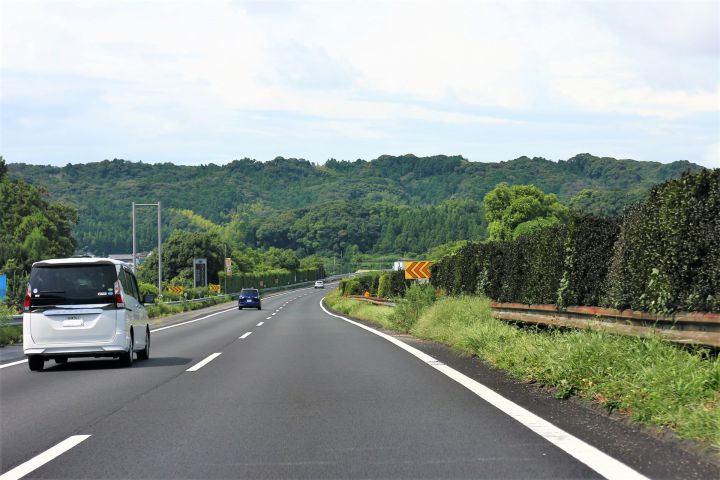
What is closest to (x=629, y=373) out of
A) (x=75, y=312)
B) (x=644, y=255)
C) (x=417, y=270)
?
(x=644, y=255)

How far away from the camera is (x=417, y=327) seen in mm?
21031

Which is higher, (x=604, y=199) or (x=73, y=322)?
(x=604, y=199)

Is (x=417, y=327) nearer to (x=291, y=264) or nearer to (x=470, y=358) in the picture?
(x=470, y=358)

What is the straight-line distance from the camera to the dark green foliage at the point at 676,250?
928cm

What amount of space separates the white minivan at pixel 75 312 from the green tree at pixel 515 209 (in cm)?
8553

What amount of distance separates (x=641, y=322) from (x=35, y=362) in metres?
10.00

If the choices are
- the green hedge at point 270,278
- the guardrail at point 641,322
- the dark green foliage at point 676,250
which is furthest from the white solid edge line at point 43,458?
the green hedge at point 270,278

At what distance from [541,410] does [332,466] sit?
3.10m

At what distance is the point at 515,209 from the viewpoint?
326ft

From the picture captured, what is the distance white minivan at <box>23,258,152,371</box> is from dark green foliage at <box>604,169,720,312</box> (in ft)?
27.1

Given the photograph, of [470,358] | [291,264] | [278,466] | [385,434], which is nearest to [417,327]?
[470,358]

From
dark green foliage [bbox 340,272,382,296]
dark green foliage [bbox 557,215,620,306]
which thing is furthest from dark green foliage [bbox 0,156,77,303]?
dark green foliage [bbox 557,215,620,306]

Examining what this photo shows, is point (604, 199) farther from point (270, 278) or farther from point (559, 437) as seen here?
point (559, 437)

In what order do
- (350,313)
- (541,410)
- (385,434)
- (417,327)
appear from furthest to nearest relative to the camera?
(350,313)
(417,327)
(541,410)
(385,434)
